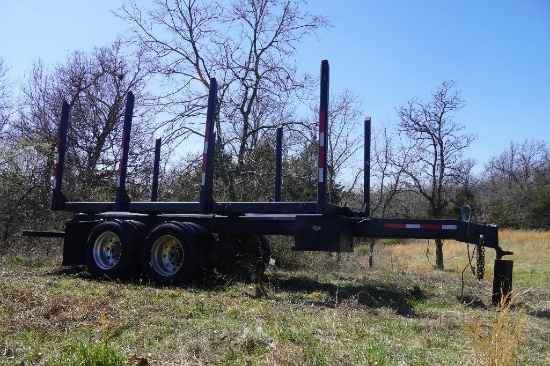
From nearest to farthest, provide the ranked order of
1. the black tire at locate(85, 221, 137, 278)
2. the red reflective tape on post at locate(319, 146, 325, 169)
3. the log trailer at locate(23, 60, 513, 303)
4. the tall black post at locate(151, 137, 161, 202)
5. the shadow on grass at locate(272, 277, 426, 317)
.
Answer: the shadow on grass at locate(272, 277, 426, 317) → the red reflective tape on post at locate(319, 146, 325, 169) → the log trailer at locate(23, 60, 513, 303) → the black tire at locate(85, 221, 137, 278) → the tall black post at locate(151, 137, 161, 202)

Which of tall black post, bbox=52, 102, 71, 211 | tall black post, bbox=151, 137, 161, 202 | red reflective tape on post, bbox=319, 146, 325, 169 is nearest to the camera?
red reflective tape on post, bbox=319, 146, 325, 169

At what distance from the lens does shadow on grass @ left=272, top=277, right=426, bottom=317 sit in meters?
6.68

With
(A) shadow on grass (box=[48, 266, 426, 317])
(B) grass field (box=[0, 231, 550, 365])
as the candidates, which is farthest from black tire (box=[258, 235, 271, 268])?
(B) grass field (box=[0, 231, 550, 365])

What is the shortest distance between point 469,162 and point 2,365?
17.4 m

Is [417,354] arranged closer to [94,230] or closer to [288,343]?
[288,343]

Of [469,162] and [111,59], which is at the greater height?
[111,59]

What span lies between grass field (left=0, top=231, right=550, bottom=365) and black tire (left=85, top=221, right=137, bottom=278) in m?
0.38

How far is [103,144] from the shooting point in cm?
2172

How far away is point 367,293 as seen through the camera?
710 centimetres

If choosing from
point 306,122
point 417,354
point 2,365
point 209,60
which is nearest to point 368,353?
point 417,354

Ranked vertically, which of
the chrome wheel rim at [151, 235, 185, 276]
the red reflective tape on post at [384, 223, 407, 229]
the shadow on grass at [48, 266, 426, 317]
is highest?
the red reflective tape on post at [384, 223, 407, 229]

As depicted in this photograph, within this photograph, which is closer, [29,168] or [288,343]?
[288,343]

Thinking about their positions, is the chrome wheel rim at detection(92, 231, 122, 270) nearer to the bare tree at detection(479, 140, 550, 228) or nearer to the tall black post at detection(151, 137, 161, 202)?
the tall black post at detection(151, 137, 161, 202)

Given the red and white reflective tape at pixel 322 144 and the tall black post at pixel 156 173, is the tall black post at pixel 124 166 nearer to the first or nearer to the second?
the tall black post at pixel 156 173
